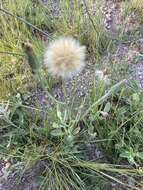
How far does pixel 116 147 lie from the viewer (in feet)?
4.18

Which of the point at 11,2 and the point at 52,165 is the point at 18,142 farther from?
the point at 11,2

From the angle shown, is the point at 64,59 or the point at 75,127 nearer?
the point at 64,59

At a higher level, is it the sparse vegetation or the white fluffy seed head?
the white fluffy seed head

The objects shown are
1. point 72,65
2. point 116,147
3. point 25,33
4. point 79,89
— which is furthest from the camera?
point 25,33

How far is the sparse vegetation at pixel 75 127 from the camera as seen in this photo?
1.26 m

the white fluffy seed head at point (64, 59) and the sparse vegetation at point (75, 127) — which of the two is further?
the sparse vegetation at point (75, 127)

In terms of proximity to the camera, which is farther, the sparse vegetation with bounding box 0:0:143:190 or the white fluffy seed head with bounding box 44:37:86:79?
the sparse vegetation with bounding box 0:0:143:190

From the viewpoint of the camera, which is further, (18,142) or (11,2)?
(11,2)

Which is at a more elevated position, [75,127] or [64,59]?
[64,59]

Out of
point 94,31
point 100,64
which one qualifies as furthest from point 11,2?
point 100,64

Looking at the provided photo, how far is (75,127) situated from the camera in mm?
1347

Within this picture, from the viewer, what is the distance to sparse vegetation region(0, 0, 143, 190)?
1.26 m

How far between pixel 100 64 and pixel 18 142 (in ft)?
1.44

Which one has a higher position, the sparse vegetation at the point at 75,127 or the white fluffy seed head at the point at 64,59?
the white fluffy seed head at the point at 64,59
